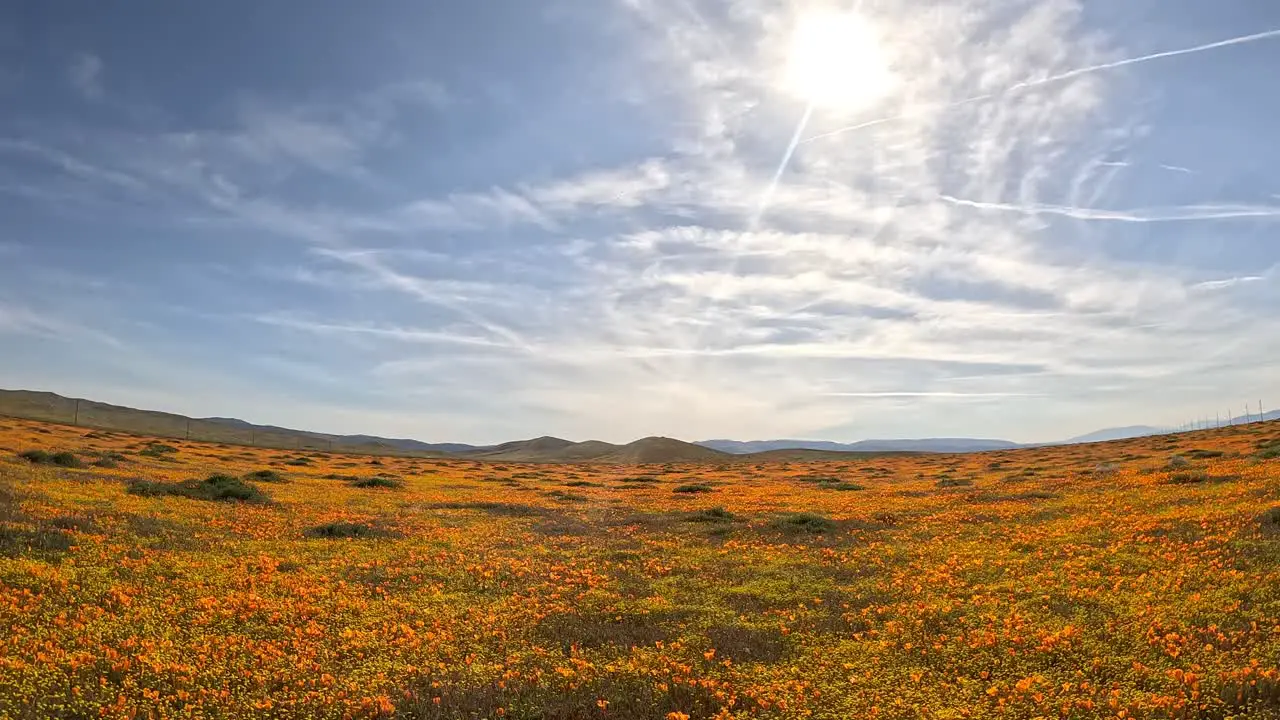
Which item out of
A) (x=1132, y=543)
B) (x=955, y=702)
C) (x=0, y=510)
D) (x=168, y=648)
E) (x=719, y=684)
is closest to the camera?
(x=955, y=702)

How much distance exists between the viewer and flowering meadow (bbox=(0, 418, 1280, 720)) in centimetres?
934

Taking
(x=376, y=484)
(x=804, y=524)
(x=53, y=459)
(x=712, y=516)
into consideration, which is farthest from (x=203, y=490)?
(x=804, y=524)

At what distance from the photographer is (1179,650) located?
9.80 metres

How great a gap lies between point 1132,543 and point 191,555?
24.9 meters

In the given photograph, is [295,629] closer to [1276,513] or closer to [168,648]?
[168,648]

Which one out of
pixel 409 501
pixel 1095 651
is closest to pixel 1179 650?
pixel 1095 651

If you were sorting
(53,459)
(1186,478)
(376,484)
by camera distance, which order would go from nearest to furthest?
(1186,478) → (53,459) → (376,484)

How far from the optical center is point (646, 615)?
45.6 ft

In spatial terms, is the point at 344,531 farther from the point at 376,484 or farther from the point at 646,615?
the point at 376,484

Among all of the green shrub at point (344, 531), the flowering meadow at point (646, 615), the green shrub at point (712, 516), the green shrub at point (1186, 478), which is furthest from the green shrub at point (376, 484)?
the green shrub at point (1186, 478)

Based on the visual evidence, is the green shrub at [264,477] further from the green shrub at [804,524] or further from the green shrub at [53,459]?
the green shrub at [804,524]

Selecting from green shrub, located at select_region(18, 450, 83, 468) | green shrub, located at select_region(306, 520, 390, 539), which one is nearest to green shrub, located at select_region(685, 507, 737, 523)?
green shrub, located at select_region(306, 520, 390, 539)

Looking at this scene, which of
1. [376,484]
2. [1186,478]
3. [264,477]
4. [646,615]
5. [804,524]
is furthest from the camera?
[376,484]

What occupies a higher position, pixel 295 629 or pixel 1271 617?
pixel 1271 617
